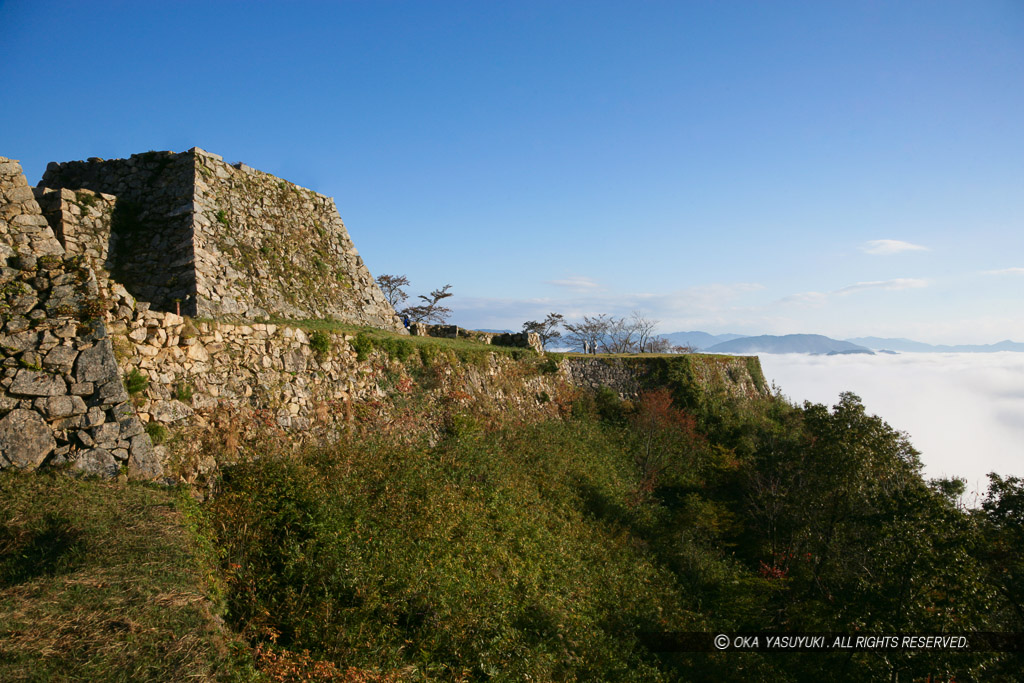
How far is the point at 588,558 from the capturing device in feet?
43.3

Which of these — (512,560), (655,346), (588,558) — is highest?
(655,346)

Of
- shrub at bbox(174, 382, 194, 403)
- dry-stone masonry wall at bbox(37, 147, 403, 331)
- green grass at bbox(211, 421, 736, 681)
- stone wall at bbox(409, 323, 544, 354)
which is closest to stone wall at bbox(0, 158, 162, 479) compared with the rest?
Result: shrub at bbox(174, 382, 194, 403)

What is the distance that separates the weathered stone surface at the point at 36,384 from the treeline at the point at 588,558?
2819 millimetres

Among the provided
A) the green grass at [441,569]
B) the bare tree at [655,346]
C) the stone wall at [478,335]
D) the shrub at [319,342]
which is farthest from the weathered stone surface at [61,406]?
the bare tree at [655,346]

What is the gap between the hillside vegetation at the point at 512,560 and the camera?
593cm

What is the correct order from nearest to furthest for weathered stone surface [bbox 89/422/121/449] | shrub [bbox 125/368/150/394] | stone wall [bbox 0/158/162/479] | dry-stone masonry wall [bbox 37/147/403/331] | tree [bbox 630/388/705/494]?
1. stone wall [bbox 0/158/162/479]
2. weathered stone surface [bbox 89/422/121/449]
3. shrub [bbox 125/368/150/394]
4. dry-stone masonry wall [bbox 37/147/403/331]
5. tree [bbox 630/388/705/494]

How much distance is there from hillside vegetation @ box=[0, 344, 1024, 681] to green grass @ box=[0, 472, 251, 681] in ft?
0.10

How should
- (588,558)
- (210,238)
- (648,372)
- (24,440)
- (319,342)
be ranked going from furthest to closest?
(648,372) < (210,238) < (588,558) < (319,342) < (24,440)

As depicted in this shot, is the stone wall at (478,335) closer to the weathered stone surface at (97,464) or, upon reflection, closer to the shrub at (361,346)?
the shrub at (361,346)

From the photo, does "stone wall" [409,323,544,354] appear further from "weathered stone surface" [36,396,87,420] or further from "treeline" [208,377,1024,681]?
"weathered stone surface" [36,396,87,420]

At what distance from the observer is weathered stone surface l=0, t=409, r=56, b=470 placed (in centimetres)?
684

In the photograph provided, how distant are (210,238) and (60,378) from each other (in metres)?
8.20

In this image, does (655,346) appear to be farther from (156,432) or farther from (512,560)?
(156,432)

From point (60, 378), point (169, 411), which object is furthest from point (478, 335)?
point (60, 378)
